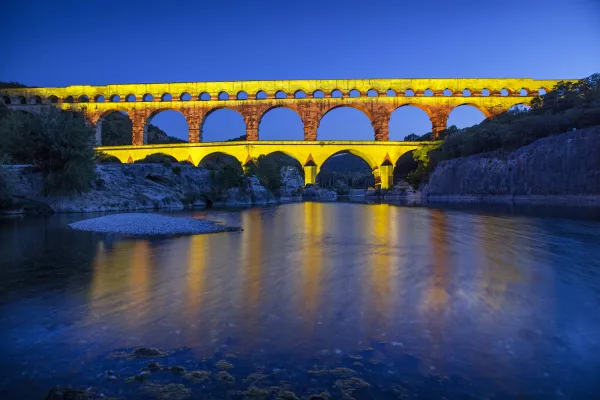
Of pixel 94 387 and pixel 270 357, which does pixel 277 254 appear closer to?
pixel 270 357

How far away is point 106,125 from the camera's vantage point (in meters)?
58.9

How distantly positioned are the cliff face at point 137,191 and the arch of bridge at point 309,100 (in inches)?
642

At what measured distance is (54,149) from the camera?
16.1 meters

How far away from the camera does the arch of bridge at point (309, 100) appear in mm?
42656

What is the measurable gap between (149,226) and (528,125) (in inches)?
1167

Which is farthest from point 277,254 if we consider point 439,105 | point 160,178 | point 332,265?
point 439,105

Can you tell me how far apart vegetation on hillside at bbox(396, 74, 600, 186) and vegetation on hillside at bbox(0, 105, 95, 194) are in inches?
1138

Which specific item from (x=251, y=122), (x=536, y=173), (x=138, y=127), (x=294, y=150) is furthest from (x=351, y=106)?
(x=138, y=127)

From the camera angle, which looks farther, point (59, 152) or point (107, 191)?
point (107, 191)

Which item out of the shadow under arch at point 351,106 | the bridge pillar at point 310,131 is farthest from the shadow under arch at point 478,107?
the bridge pillar at point 310,131

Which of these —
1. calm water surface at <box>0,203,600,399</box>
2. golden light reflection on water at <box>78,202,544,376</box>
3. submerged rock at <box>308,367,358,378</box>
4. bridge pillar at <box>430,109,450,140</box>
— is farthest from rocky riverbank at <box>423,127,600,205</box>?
submerged rock at <box>308,367,358,378</box>

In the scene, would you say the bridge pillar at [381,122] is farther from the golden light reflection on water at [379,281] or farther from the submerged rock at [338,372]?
the submerged rock at [338,372]

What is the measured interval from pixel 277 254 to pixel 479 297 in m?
3.36

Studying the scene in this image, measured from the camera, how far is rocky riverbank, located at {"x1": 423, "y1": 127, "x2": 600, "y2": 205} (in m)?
22.3
